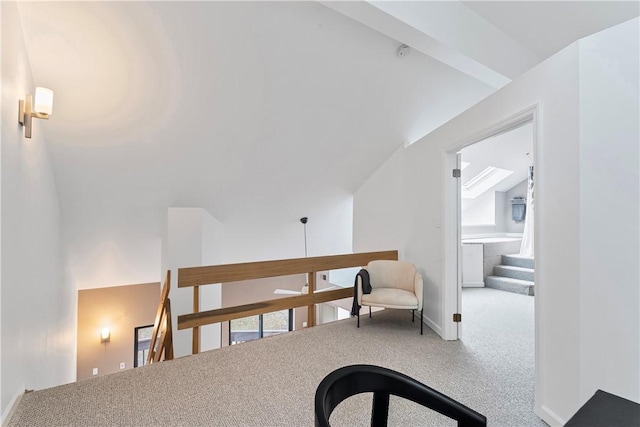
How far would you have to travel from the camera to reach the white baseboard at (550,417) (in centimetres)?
178

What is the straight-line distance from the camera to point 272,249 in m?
5.63

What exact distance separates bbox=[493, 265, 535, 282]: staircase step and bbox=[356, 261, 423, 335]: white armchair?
112 inches

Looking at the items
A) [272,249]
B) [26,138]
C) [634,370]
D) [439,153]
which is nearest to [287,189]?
[272,249]

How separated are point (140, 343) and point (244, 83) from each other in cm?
634

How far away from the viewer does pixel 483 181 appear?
6863 mm

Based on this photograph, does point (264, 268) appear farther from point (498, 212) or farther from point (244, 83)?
point (498, 212)

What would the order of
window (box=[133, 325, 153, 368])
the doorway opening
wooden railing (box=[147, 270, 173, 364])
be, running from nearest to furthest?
wooden railing (box=[147, 270, 173, 364]) < the doorway opening < window (box=[133, 325, 153, 368])

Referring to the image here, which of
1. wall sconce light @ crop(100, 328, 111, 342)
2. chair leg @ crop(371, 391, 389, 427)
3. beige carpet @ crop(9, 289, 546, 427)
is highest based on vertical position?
chair leg @ crop(371, 391, 389, 427)

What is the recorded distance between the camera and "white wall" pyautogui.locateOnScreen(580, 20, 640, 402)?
59.7 inches

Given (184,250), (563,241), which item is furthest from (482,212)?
(184,250)

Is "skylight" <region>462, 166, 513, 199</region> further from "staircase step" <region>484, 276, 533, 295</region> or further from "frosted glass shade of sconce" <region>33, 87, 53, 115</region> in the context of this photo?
"frosted glass shade of sconce" <region>33, 87, 53, 115</region>

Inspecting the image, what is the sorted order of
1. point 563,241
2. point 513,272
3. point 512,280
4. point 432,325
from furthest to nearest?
1. point 513,272
2. point 512,280
3. point 432,325
4. point 563,241

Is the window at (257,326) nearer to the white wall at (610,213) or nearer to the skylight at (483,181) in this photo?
the skylight at (483,181)

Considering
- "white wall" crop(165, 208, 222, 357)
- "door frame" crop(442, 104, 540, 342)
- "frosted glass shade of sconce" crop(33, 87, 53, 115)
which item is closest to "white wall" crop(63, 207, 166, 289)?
"white wall" crop(165, 208, 222, 357)
